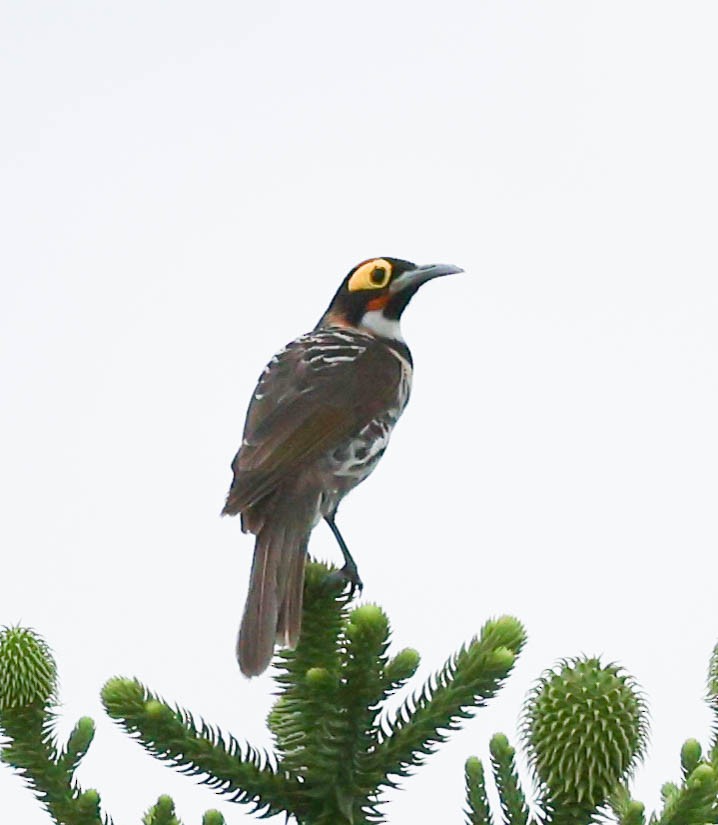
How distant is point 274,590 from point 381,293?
3.50m

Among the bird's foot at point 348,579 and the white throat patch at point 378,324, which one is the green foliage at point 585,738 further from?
the white throat patch at point 378,324

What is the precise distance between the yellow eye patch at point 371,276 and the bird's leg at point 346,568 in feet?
5.78

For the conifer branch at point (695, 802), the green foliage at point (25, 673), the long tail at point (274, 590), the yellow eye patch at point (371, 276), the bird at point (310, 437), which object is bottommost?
the conifer branch at point (695, 802)

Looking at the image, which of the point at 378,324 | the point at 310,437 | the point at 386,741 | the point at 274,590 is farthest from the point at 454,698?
the point at 378,324

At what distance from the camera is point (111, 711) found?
153 inches

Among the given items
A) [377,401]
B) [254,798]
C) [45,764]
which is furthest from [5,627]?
[377,401]

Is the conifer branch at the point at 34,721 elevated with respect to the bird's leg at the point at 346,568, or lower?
lower

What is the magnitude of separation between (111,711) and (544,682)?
124cm

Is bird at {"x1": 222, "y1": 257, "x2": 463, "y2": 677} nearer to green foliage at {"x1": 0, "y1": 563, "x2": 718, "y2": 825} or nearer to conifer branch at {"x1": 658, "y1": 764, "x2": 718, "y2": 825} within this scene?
green foliage at {"x1": 0, "y1": 563, "x2": 718, "y2": 825}

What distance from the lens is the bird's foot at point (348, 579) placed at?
510cm

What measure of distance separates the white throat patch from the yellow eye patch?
16 cm

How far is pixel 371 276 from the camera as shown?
8.24 m

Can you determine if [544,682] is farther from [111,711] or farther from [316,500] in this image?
[316,500]

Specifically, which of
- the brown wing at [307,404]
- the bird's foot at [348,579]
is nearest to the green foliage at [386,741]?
the bird's foot at [348,579]
